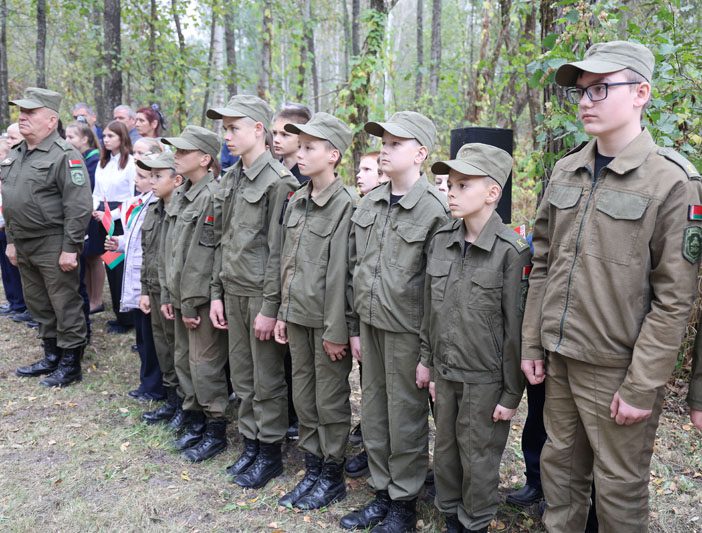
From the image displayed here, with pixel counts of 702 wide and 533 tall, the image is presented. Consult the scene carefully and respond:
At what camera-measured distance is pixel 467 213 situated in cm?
290

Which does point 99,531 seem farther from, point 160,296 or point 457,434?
point 457,434

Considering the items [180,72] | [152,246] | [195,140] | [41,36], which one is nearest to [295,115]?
[195,140]

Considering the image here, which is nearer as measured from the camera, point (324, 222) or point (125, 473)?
point (324, 222)

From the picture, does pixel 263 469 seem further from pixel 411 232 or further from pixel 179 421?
pixel 411 232

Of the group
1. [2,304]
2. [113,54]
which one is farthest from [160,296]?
[113,54]

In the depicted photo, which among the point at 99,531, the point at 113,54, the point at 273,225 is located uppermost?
the point at 113,54

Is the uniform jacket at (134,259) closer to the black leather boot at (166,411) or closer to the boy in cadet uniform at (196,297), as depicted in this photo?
the boy in cadet uniform at (196,297)

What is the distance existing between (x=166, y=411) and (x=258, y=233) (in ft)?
6.23

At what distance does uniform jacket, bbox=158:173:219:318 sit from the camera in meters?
4.09

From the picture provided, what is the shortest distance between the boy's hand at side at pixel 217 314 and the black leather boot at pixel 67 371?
2259mm

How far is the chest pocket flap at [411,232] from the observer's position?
10.4 ft

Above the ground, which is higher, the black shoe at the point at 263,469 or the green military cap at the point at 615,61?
the green military cap at the point at 615,61

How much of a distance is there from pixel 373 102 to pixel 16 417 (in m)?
5.03

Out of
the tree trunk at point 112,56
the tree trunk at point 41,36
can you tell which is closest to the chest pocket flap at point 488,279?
the tree trunk at point 112,56
